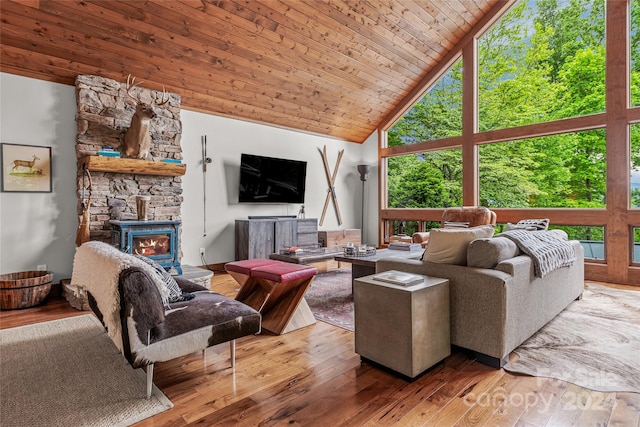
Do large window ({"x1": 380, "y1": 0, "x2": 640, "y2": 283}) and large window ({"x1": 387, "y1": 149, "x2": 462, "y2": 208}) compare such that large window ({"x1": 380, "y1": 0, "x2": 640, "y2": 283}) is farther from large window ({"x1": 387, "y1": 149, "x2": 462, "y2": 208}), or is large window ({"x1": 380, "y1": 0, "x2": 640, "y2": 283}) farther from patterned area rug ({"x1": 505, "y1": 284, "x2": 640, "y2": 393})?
patterned area rug ({"x1": 505, "y1": 284, "x2": 640, "y2": 393})

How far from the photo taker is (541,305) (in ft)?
8.47

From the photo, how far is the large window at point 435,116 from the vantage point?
7.02 m

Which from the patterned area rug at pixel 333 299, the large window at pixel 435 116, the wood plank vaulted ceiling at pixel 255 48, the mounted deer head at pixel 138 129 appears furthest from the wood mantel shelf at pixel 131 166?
the large window at pixel 435 116

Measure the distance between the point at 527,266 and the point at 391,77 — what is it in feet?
15.7

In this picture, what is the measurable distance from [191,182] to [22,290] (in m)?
2.38

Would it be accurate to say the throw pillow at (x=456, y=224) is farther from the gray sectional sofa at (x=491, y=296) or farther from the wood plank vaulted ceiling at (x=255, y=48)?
the gray sectional sofa at (x=491, y=296)

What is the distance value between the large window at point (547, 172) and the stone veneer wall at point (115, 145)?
551 centimetres

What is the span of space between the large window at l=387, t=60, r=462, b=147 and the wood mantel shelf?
486cm

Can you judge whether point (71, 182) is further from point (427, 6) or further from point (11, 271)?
point (427, 6)

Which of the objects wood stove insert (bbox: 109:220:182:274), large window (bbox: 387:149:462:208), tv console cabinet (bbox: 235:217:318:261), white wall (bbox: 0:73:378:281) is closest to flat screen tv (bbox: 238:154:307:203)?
white wall (bbox: 0:73:378:281)

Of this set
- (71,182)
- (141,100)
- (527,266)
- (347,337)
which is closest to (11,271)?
(71,182)

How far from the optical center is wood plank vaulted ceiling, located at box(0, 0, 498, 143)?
3.55 meters

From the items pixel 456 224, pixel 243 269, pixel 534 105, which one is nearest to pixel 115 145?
pixel 243 269

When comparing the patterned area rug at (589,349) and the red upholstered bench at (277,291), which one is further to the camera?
the red upholstered bench at (277,291)
